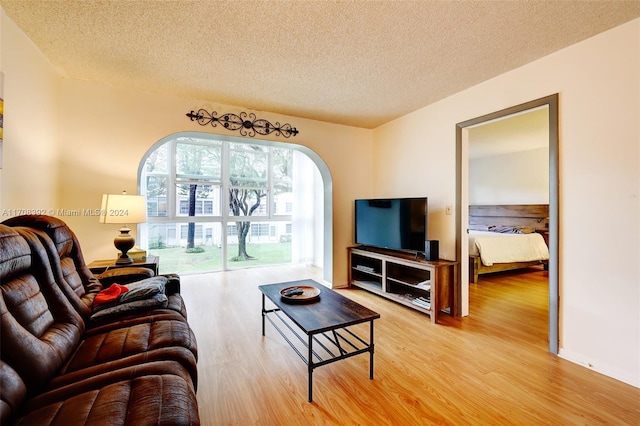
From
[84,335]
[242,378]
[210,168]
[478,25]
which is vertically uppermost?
[478,25]

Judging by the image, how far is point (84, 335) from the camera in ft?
5.09

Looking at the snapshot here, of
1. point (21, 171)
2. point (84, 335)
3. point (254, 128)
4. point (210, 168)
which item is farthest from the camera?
point (210, 168)

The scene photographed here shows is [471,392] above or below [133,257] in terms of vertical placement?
below

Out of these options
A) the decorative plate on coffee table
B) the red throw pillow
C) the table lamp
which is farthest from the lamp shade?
the decorative plate on coffee table

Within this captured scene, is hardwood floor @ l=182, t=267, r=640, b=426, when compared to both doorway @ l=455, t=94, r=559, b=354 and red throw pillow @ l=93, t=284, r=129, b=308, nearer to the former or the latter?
doorway @ l=455, t=94, r=559, b=354

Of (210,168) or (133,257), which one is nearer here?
(133,257)

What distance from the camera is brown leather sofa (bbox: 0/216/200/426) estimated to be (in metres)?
0.93

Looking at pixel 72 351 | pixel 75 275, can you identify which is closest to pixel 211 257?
pixel 75 275

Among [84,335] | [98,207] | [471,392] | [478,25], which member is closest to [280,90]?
[478,25]

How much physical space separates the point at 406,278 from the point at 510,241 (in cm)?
247

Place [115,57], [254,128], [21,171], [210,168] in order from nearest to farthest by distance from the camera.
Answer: [21,171]
[115,57]
[254,128]
[210,168]

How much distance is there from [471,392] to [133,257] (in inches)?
120

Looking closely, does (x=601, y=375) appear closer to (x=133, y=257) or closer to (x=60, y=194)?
(x=133, y=257)

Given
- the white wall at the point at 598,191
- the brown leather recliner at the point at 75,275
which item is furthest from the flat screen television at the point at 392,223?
the brown leather recliner at the point at 75,275
